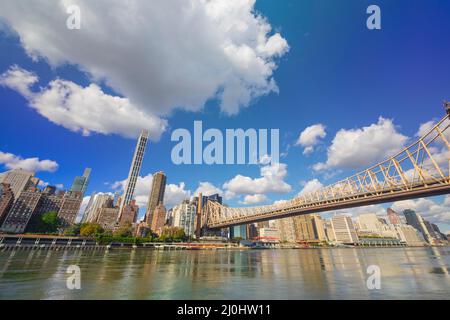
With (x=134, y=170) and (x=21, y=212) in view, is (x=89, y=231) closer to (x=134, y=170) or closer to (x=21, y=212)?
(x=21, y=212)

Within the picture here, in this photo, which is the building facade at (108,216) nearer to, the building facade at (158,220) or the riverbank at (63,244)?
the building facade at (158,220)

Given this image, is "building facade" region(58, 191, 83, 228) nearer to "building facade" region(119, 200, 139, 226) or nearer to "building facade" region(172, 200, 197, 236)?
"building facade" region(119, 200, 139, 226)

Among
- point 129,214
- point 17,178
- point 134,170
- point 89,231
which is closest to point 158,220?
point 129,214

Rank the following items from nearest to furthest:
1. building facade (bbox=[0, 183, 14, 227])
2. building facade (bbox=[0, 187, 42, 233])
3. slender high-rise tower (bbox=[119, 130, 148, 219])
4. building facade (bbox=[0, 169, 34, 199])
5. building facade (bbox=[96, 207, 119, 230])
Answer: building facade (bbox=[0, 183, 14, 227]) < building facade (bbox=[0, 187, 42, 233]) < building facade (bbox=[96, 207, 119, 230]) < slender high-rise tower (bbox=[119, 130, 148, 219]) < building facade (bbox=[0, 169, 34, 199])

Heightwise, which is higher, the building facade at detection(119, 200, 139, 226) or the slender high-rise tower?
the slender high-rise tower

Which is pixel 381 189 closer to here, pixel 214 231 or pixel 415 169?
pixel 415 169

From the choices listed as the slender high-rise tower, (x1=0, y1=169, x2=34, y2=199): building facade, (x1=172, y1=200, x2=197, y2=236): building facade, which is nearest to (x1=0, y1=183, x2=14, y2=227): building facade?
the slender high-rise tower

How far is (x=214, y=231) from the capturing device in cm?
13250

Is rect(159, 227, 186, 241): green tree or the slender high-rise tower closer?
rect(159, 227, 186, 241): green tree

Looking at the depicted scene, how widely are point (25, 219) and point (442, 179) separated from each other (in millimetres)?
159461

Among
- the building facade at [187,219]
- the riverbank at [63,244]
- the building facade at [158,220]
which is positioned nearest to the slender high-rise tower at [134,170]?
the building facade at [158,220]

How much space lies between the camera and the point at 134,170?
561 feet

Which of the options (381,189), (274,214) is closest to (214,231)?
(274,214)

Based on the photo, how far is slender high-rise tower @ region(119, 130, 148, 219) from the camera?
162m
